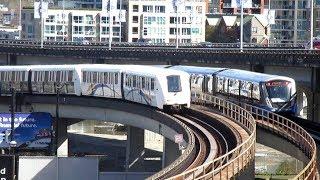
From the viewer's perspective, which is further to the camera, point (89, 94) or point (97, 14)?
point (97, 14)

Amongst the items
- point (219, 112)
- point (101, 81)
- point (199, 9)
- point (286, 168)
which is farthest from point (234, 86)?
point (199, 9)

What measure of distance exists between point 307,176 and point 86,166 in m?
19.4

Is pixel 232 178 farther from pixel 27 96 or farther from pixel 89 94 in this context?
pixel 27 96

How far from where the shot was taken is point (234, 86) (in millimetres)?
64188

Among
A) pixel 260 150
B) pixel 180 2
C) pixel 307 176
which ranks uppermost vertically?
pixel 180 2

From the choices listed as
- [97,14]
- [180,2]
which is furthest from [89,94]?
[97,14]

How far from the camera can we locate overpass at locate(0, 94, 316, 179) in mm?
35500

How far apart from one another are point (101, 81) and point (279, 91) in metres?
14.0

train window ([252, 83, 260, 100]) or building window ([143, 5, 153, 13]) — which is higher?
building window ([143, 5, 153, 13])

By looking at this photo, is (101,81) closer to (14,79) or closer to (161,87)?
(14,79)

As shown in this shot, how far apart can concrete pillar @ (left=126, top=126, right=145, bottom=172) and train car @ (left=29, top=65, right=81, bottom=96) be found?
514 cm

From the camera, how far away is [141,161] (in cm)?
6844

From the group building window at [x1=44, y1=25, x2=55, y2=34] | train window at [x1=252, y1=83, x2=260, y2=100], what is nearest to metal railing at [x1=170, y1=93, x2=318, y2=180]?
train window at [x1=252, y1=83, x2=260, y2=100]

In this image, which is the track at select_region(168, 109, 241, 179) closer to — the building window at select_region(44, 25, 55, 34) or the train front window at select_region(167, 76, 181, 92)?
the train front window at select_region(167, 76, 181, 92)
